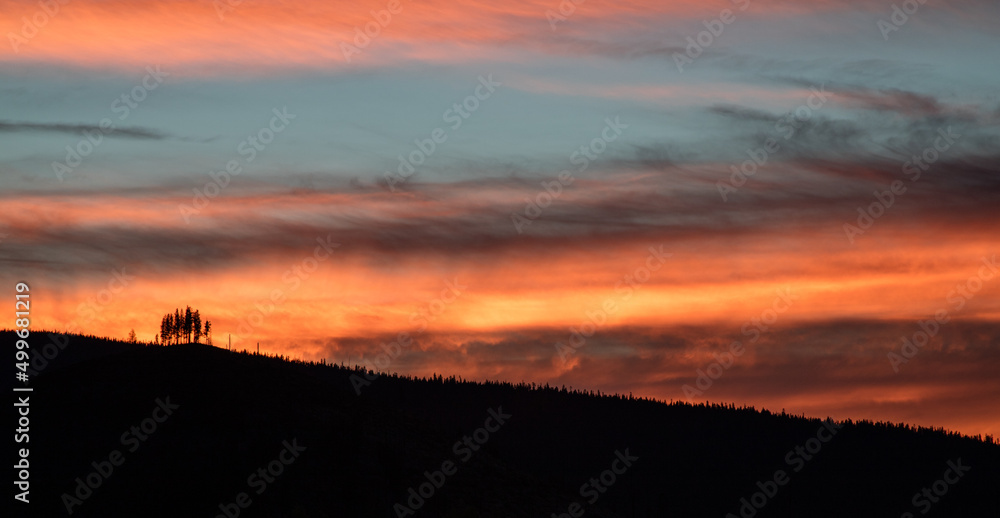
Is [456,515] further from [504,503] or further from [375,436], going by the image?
[375,436]

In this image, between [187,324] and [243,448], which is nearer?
[243,448]

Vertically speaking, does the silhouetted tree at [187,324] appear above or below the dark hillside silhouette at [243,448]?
above

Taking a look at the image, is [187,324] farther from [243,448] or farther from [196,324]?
[243,448]

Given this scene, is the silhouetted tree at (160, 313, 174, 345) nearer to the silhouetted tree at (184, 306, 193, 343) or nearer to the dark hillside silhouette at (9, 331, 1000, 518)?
the silhouetted tree at (184, 306, 193, 343)

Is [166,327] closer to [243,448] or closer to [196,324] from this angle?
[196,324]

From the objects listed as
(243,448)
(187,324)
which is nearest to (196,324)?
(187,324)

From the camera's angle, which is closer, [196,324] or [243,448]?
[243,448]

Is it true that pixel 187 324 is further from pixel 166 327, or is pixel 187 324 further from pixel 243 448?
pixel 243 448

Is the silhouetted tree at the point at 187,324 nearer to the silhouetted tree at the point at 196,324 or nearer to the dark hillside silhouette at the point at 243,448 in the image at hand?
the silhouetted tree at the point at 196,324

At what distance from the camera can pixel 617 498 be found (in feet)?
598

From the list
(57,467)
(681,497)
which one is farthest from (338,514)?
(681,497)

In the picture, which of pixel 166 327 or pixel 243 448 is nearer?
pixel 243 448

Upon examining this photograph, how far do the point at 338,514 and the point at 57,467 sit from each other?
22.0m

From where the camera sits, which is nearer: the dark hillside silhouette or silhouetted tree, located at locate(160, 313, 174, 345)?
the dark hillside silhouette
